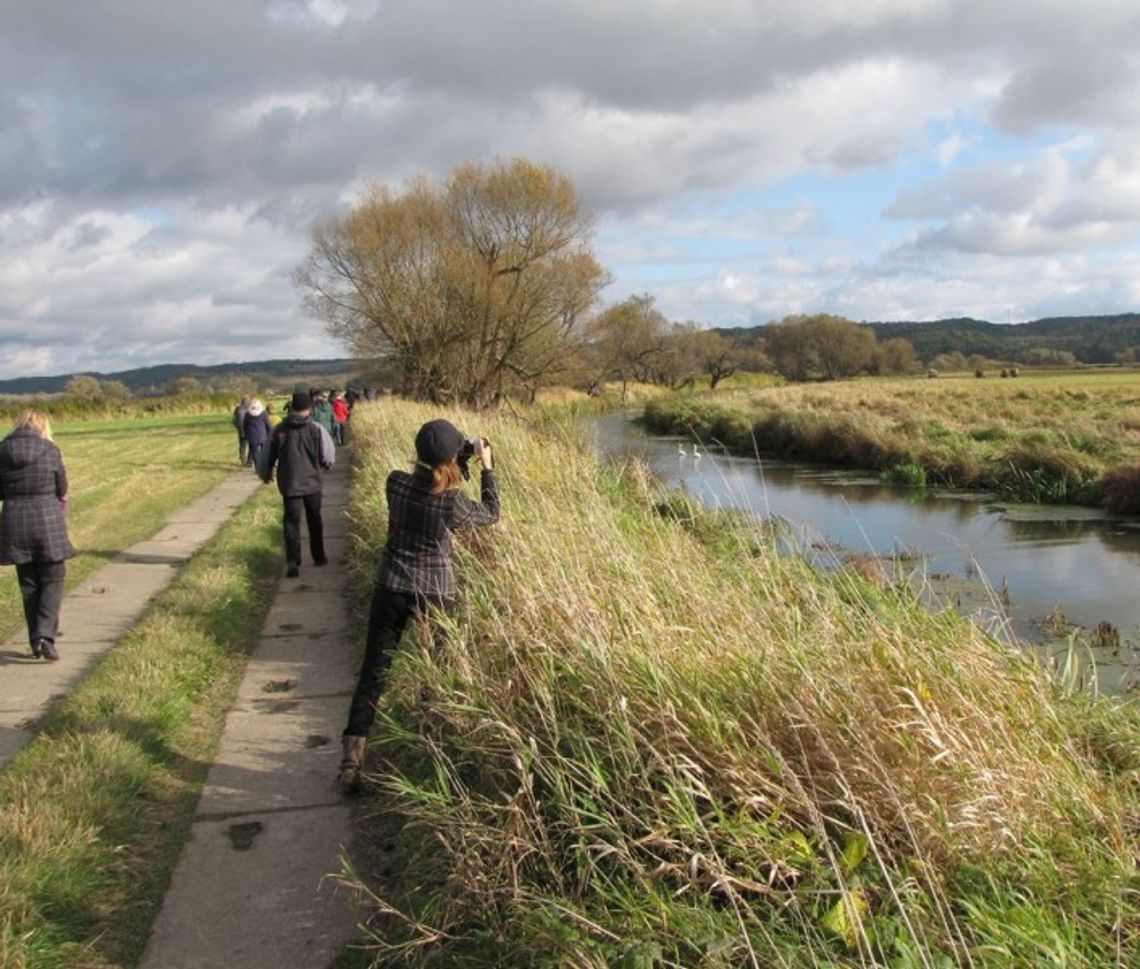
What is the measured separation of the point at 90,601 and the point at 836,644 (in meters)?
7.05

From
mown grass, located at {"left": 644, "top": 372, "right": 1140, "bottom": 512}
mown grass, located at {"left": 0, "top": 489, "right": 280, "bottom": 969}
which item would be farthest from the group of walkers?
mown grass, located at {"left": 644, "top": 372, "right": 1140, "bottom": 512}

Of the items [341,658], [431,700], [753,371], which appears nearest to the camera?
[431,700]

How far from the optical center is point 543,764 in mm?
3467

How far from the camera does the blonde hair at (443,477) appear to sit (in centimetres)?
458

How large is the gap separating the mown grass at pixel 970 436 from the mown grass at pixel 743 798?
9949 mm

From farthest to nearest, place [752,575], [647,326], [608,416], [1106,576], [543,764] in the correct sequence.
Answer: [647,326] < [608,416] < [1106,576] < [752,575] < [543,764]

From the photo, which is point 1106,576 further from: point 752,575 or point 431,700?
point 431,700

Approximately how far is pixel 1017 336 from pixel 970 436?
6320 inches

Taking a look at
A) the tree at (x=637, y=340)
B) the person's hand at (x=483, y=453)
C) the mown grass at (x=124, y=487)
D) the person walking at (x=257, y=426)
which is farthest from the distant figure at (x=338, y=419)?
the tree at (x=637, y=340)

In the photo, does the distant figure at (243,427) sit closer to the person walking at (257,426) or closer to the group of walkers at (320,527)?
the person walking at (257,426)

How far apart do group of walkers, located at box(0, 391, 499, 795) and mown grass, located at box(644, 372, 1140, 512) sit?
6410mm

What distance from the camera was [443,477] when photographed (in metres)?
4.59

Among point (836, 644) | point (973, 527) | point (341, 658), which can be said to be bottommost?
point (973, 527)

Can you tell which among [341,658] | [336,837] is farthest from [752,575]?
[341,658]
